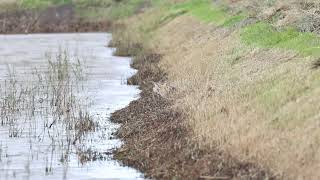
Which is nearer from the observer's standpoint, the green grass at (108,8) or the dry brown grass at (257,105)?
the dry brown grass at (257,105)

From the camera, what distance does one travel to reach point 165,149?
16703 mm

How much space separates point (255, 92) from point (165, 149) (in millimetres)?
2553

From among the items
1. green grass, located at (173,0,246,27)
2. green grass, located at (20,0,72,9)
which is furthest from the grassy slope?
green grass, located at (20,0,72,9)

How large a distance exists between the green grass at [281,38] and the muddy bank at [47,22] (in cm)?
3623

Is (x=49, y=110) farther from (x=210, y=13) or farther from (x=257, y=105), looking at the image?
(x=210, y=13)

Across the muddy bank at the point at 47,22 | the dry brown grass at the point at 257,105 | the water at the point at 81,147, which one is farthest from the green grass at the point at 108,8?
the dry brown grass at the point at 257,105

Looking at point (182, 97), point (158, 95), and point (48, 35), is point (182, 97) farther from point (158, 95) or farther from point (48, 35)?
point (48, 35)

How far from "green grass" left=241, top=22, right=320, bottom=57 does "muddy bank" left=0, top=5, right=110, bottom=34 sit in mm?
36233

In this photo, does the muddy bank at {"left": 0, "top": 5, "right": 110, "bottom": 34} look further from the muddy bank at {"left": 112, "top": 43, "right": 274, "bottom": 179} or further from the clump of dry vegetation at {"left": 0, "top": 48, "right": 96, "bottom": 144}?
the muddy bank at {"left": 112, "top": 43, "right": 274, "bottom": 179}

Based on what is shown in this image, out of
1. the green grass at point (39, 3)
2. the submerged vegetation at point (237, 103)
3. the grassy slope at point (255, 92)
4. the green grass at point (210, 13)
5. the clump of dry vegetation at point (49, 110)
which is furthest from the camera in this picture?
the green grass at point (39, 3)

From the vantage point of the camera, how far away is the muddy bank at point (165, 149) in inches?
566

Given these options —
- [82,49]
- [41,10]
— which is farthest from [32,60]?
[41,10]

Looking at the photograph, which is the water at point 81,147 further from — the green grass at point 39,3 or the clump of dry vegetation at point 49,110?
the green grass at point 39,3

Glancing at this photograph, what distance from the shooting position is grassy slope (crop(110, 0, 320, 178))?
14.0 meters
